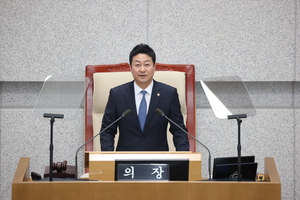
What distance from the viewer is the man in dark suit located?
99.6 inches

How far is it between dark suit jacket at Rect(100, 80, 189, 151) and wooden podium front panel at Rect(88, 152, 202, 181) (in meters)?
0.80

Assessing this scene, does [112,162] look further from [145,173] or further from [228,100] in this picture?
[228,100]

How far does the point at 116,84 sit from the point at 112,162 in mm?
1208

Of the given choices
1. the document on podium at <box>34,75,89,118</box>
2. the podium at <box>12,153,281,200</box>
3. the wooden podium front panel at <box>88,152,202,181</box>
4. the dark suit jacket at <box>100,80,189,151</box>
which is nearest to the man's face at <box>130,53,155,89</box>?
the dark suit jacket at <box>100,80,189,151</box>

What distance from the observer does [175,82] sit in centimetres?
285

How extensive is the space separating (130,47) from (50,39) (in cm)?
64

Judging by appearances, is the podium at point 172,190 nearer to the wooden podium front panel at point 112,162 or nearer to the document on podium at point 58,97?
the wooden podium front panel at point 112,162

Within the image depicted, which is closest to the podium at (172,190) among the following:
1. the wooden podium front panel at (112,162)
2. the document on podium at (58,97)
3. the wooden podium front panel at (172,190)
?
the wooden podium front panel at (172,190)

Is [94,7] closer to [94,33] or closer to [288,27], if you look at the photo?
[94,33]

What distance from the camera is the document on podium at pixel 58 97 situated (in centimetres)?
273

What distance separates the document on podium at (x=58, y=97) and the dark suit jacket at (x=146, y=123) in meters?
0.30

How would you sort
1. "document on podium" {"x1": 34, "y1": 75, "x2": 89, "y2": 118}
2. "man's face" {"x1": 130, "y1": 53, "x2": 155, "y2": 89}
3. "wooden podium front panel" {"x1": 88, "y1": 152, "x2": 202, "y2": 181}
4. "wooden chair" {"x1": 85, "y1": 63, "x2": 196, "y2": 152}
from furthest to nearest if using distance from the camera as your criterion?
"wooden chair" {"x1": 85, "y1": 63, "x2": 196, "y2": 152}, "document on podium" {"x1": 34, "y1": 75, "x2": 89, "y2": 118}, "man's face" {"x1": 130, "y1": 53, "x2": 155, "y2": 89}, "wooden podium front panel" {"x1": 88, "y1": 152, "x2": 202, "y2": 181}

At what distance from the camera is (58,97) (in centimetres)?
277

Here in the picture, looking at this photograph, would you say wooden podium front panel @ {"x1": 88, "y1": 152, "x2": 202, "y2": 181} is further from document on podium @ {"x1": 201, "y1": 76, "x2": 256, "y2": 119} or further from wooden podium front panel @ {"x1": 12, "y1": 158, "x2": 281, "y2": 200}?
document on podium @ {"x1": 201, "y1": 76, "x2": 256, "y2": 119}
